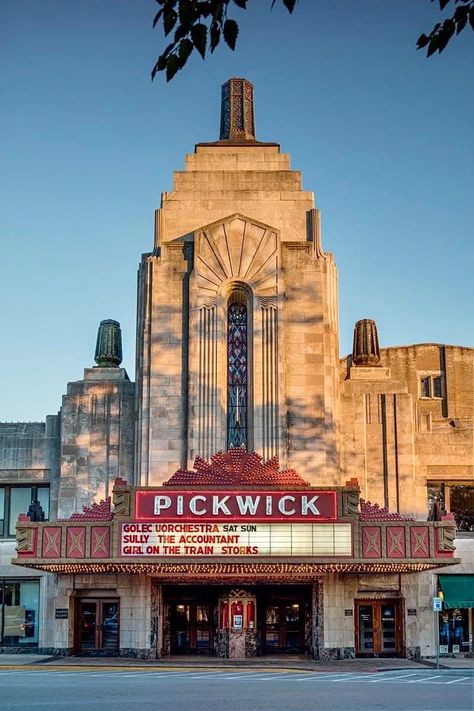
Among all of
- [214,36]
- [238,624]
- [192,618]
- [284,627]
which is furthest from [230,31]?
[192,618]

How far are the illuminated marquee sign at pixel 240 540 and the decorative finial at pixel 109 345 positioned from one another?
9.61 meters

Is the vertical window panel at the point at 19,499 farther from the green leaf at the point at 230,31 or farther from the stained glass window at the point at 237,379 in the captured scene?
the green leaf at the point at 230,31

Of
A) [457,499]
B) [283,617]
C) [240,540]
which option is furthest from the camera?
[457,499]

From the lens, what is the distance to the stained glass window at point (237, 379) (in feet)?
130

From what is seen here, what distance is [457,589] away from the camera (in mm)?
39719

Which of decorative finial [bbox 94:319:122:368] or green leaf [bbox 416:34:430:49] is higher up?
decorative finial [bbox 94:319:122:368]

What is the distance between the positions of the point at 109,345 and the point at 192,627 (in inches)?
449

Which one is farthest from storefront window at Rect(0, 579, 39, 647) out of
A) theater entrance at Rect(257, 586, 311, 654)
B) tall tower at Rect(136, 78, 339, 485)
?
theater entrance at Rect(257, 586, 311, 654)

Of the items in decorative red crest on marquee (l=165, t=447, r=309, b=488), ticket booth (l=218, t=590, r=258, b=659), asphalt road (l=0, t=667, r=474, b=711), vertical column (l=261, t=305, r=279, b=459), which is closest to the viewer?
asphalt road (l=0, t=667, r=474, b=711)

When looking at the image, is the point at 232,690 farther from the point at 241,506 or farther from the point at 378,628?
the point at 378,628

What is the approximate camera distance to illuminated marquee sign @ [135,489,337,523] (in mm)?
34906

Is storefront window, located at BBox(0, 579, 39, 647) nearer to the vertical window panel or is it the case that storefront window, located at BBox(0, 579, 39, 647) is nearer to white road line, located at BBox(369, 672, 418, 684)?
the vertical window panel

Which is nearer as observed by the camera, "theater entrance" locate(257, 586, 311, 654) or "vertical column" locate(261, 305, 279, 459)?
"vertical column" locate(261, 305, 279, 459)

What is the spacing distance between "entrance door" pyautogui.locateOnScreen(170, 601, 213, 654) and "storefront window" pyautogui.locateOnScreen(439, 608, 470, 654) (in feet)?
28.0
